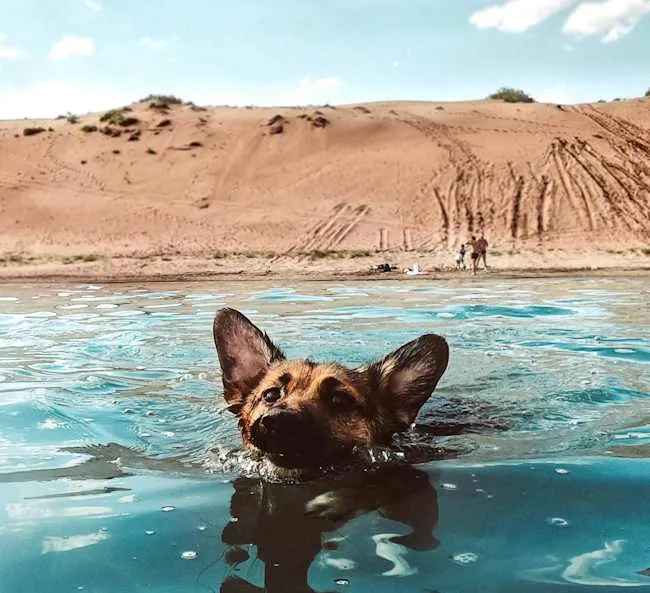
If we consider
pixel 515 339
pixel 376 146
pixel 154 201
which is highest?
pixel 376 146

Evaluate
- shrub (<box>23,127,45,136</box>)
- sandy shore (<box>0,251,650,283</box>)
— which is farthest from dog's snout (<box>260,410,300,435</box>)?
shrub (<box>23,127,45,136</box>)

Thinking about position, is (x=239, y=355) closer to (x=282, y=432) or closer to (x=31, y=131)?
(x=282, y=432)

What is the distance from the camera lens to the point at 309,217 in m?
34.4

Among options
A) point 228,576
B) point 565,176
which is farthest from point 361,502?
point 565,176

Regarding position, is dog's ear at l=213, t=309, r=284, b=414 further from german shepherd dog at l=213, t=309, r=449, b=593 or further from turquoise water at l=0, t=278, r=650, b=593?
turquoise water at l=0, t=278, r=650, b=593

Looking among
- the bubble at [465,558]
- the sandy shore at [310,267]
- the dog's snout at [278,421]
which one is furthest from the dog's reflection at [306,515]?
the sandy shore at [310,267]

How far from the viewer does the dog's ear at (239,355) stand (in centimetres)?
493

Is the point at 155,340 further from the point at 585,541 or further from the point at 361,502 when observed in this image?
the point at 585,541

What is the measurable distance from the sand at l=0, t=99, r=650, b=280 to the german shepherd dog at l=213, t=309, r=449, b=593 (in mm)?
17843

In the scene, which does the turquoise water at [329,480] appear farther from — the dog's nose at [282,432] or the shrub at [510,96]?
the shrub at [510,96]

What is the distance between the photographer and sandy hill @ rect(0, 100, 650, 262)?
3164 cm

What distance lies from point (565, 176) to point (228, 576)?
3508 cm

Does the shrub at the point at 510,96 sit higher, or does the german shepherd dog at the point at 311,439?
the shrub at the point at 510,96

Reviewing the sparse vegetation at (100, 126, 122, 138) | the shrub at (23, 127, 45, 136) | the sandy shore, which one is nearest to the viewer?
the sandy shore
